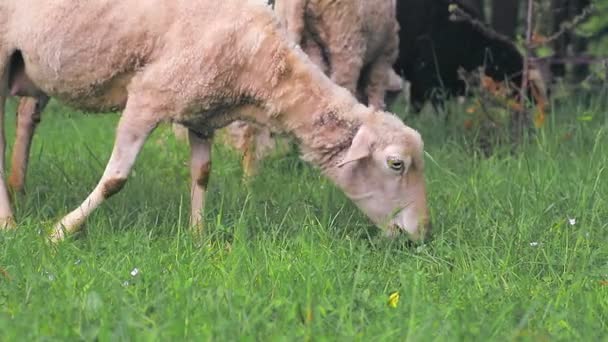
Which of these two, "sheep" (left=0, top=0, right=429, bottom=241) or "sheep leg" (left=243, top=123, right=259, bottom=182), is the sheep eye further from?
"sheep leg" (left=243, top=123, right=259, bottom=182)

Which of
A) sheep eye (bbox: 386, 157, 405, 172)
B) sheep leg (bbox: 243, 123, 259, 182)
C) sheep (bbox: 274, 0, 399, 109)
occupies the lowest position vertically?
sheep leg (bbox: 243, 123, 259, 182)

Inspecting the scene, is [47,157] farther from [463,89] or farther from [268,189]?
[463,89]

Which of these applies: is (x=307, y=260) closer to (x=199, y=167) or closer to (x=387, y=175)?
(x=387, y=175)

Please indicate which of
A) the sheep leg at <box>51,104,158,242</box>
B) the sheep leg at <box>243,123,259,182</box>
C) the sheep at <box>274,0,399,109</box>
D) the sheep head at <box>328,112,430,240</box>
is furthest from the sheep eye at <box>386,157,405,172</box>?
the sheep at <box>274,0,399,109</box>

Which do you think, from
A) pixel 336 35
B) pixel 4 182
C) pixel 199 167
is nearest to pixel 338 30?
pixel 336 35

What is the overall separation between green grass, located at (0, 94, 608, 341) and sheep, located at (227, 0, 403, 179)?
0.21m

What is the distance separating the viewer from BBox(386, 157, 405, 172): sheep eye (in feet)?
Result: 16.6

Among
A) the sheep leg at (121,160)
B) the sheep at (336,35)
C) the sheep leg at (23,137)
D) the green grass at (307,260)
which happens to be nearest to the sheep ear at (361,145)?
the green grass at (307,260)

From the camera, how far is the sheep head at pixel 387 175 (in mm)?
5066

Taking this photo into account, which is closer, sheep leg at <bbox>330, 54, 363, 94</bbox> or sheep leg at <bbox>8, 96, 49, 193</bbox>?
sheep leg at <bbox>8, 96, 49, 193</bbox>

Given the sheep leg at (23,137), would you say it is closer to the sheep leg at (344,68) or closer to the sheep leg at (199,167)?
the sheep leg at (199,167)

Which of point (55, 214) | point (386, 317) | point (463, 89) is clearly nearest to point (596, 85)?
point (463, 89)

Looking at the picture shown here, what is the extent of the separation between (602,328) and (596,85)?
17.1ft

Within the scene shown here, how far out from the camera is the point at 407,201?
5168mm
